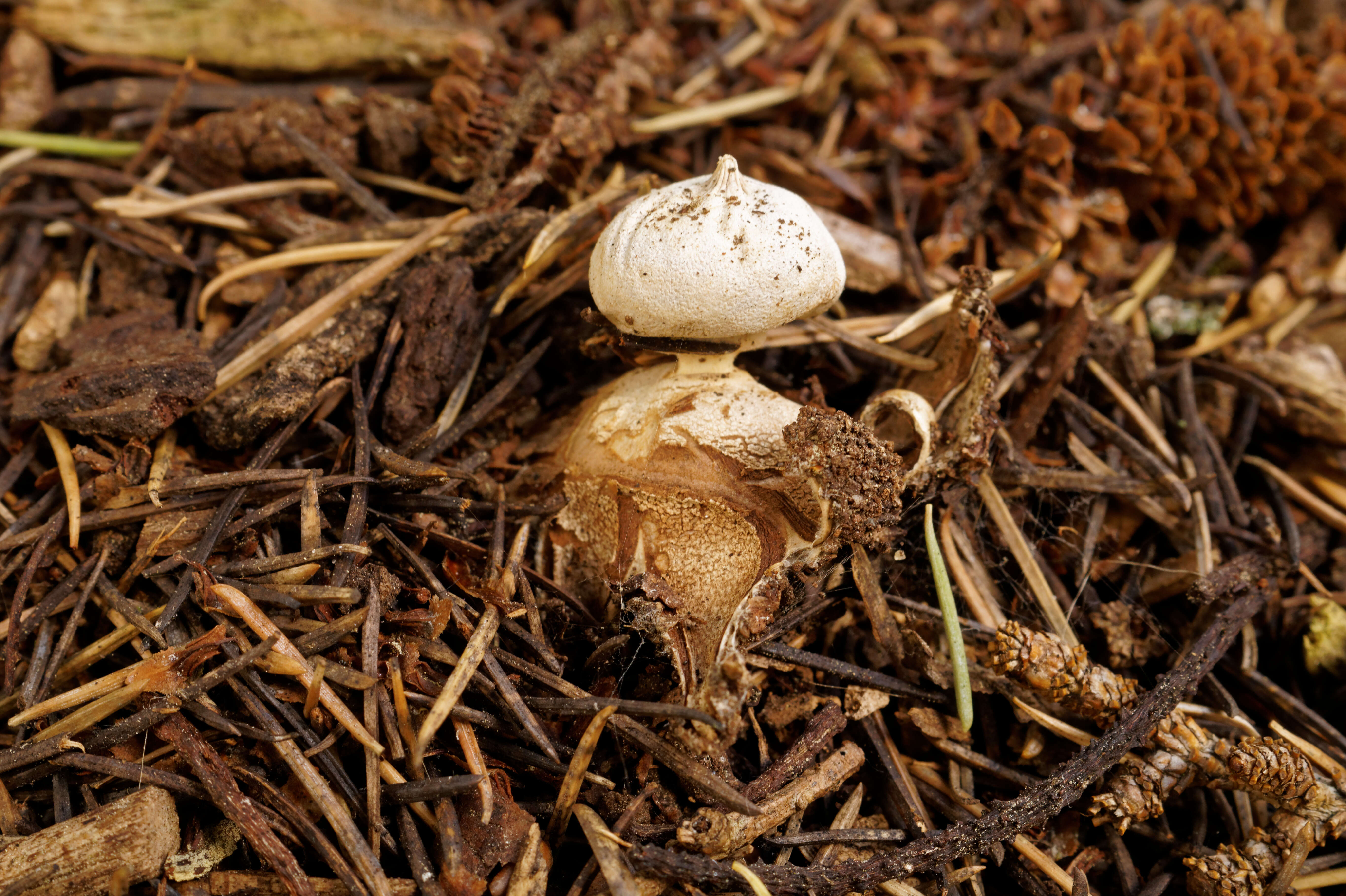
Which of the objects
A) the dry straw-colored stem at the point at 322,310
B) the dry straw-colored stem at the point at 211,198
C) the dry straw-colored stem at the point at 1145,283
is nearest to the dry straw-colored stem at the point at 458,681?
the dry straw-colored stem at the point at 322,310

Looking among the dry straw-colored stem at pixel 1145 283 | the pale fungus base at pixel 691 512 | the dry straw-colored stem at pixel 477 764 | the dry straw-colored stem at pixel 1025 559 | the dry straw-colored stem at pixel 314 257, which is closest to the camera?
the dry straw-colored stem at pixel 477 764

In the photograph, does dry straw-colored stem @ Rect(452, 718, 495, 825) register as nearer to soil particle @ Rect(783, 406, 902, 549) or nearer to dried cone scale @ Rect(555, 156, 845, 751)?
dried cone scale @ Rect(555, 156, 845, 751)

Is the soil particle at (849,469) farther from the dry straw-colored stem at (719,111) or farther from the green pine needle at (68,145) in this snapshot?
the green pine needle at (68,145)

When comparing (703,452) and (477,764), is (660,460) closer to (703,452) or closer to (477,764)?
(703,452)

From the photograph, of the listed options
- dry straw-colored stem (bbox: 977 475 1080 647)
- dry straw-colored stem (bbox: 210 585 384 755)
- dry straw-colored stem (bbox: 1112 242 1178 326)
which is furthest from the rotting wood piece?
dry straw-colored stem (bbox: 1112 242 1178 326)

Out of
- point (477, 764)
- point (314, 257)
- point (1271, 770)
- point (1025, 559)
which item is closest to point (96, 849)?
point (477, 764)

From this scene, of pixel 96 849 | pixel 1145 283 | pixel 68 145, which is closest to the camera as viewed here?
pixel 96 849
